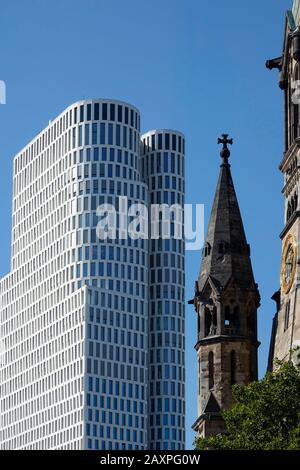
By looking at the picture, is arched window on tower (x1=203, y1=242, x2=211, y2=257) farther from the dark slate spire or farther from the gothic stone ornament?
the gothic stone ornament

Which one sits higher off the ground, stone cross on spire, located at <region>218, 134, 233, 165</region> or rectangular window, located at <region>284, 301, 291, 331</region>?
stone cross on spire, located at <region>218, 134, 233, 165</region>

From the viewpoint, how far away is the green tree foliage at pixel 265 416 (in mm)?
61156

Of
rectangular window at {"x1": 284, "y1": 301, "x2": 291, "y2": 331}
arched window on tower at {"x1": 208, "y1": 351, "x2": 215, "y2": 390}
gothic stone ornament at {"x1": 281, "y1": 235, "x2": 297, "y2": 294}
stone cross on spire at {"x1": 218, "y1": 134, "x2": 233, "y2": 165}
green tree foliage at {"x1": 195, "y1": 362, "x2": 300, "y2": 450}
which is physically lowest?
green tree foliage at {"x1": 195, "y1": 362, "x2": 300, "y2": 450}

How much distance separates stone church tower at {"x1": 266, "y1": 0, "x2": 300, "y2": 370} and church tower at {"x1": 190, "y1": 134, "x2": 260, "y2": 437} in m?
1.46

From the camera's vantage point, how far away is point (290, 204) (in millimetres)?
79188

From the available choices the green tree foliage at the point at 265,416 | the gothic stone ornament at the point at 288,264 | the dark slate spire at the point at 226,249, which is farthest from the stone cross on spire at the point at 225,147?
the green tree foliage at the point at 265,416

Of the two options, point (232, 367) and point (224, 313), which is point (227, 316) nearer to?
point (224, 313)

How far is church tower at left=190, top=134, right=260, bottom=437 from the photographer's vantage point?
7869 centimetres

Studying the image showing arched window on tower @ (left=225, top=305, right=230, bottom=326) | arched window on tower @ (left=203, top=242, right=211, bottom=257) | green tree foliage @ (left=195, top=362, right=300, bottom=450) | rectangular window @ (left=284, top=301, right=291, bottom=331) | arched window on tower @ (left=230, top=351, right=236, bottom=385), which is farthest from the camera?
arched window on tower @ (left=203, top=242, right=211, bottom=257)

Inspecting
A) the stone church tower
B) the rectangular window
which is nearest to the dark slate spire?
the stone church tower

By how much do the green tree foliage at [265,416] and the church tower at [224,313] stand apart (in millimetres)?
13493

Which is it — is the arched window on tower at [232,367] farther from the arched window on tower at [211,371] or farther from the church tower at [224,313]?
the arched window on tower at [211,371]
